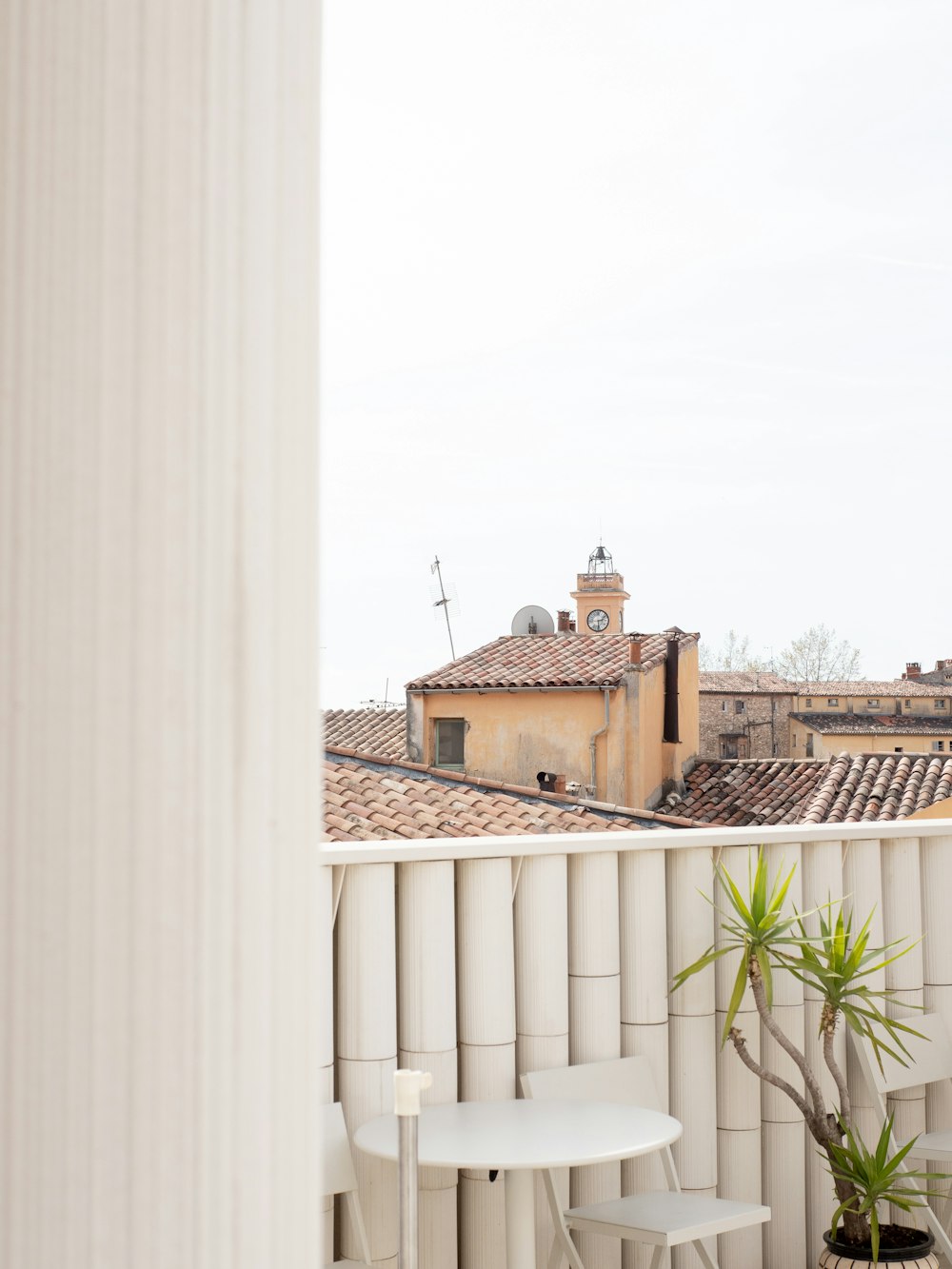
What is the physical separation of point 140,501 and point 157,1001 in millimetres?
256

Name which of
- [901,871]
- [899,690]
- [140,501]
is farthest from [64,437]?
[899,690]

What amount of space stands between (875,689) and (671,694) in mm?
15132

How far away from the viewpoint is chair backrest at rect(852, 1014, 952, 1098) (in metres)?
3.55

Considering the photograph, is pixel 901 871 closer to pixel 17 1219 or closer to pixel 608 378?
pixel 17 1219

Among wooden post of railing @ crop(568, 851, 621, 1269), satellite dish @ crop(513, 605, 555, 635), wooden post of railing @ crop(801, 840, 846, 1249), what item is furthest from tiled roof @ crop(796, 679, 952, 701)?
wooden post of railing @ crop(568, 851, 621, 1269)

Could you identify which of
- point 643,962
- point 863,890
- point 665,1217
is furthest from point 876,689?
point 665,1217

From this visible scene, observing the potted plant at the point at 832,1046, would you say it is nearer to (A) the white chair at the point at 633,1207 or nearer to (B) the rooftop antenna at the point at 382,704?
(A) the white chair at the point at 633,1207

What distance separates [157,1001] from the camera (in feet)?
2.36

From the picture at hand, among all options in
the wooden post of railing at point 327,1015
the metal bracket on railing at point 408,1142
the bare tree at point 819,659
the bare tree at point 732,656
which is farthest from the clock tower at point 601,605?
the metal bracket on railing at point 408,1142

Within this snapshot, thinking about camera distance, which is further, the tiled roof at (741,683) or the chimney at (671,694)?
the tiled roof at (741,683)

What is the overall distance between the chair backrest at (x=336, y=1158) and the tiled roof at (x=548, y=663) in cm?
1576

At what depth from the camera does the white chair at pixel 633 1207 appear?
2924 millimetres

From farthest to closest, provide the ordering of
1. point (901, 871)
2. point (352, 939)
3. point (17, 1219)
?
1. point (901, 871)
2. point (352, 939)
3. point (17, 1219)

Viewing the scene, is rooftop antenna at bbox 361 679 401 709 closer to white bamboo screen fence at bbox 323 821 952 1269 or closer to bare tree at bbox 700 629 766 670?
bare tree at bbox 700 629 766 670
